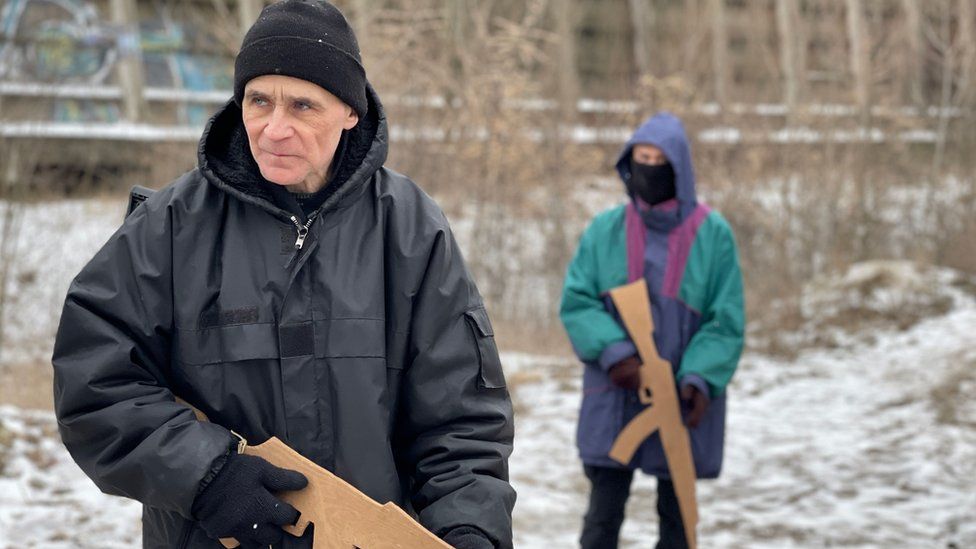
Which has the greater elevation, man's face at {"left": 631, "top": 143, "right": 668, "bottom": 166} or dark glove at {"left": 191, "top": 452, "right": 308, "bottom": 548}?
man's face at {"left": 631, "top": 143, "right": 668, "bottom": 166}

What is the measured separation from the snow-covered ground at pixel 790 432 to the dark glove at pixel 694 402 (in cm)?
135

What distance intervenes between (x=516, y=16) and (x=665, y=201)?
1205cm

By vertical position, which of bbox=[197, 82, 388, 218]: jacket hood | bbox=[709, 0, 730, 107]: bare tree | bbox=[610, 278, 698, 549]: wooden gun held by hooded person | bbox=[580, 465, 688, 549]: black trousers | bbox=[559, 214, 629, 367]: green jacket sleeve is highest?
bbox=[709, 0, 730, 107]: bare tree

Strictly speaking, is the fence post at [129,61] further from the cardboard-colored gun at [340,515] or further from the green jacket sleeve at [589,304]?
the cardboard-colored gun at [340,515]

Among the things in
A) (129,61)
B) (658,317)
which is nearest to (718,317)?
(658,317)

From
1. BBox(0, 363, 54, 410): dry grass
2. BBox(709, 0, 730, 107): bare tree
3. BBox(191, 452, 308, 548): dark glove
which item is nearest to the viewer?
BBox(191, 452, 308, 548): dark glove

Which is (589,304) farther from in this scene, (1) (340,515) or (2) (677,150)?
(1) (340,515)

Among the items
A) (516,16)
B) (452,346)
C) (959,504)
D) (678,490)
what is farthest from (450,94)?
(452,346)

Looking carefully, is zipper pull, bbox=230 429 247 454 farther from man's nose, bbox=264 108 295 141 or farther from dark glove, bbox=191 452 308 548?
man's nose, bbox=264 108 295 141

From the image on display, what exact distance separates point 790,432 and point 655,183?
3.95 metres

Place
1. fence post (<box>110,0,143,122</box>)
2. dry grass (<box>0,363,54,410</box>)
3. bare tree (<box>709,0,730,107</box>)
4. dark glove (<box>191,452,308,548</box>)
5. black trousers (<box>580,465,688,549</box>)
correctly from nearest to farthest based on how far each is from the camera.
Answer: dark glove (<box>191,452,308,548</box>) → black trousers (<box>580,465,688,549</box>) → dry grass (<box>0,363,54,410</box>) → fence post (<box>110,0,143,122</box>) → bare tree (<box>709,0,730,107</box>)

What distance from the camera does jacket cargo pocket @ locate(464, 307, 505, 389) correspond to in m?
2.39

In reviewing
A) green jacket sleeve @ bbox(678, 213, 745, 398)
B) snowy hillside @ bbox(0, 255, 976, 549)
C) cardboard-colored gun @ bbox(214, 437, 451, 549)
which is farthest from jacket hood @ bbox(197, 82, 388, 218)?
snowy hillside @ bbox(0, 255, 976, 549)

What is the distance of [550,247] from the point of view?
1335 cm
